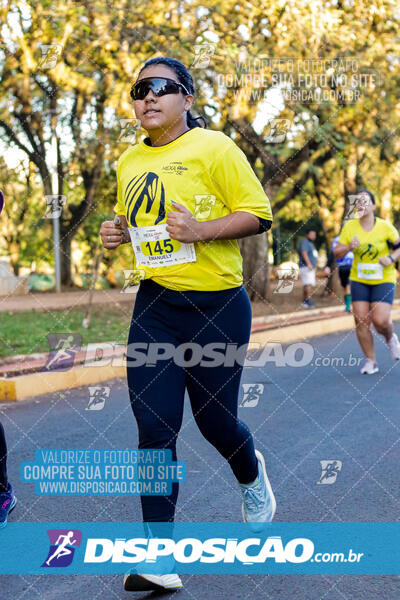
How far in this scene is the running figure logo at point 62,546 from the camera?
331 centimetres

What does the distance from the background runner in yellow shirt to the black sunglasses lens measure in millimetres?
4838

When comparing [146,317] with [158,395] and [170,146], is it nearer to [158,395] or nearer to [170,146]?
[158,395]

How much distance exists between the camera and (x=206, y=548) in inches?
133

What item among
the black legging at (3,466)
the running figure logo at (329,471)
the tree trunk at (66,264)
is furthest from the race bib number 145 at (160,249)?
the tree trunk at (66,264)

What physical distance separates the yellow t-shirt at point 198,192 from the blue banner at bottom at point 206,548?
96 centimetres

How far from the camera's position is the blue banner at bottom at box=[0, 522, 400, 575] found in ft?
10.5

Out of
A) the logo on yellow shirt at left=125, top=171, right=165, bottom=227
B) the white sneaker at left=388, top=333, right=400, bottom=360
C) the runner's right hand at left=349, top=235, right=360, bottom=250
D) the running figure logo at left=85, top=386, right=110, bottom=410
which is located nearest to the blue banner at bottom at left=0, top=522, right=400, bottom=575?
the logo on yellow shirt at left=125, top=171, right=165, bottom=227

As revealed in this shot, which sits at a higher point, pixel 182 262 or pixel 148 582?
pixel 182 262

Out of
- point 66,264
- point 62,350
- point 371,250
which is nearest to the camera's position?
point 371,250

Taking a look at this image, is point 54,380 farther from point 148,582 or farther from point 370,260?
point 148,582

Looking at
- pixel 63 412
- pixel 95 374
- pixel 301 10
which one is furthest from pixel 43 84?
pixel 63 412

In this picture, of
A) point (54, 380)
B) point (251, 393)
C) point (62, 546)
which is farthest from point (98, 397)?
point (62, 546)

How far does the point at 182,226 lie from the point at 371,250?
518cm

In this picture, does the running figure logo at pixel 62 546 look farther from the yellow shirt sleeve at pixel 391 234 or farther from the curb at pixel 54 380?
the yellow shirt sleeve at pixel 391 234
